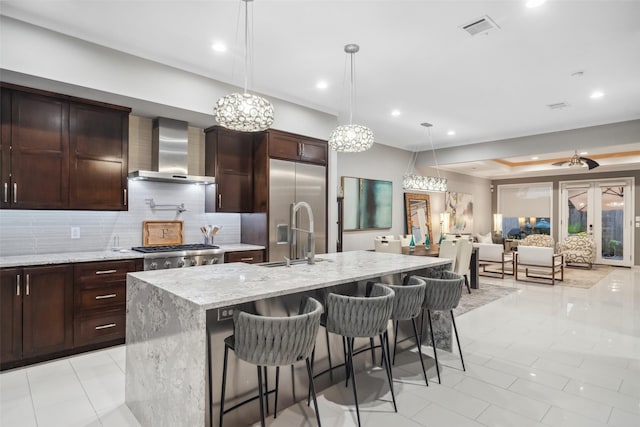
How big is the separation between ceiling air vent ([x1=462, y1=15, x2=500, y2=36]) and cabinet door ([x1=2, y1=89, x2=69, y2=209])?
3.83m

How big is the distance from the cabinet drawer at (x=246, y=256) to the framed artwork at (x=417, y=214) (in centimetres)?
458

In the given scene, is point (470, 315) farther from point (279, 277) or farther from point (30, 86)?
point (30, 86)

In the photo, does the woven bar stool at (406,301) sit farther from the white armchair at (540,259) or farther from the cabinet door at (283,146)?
the white armchair at (540,259)

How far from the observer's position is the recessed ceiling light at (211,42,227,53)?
3.26m

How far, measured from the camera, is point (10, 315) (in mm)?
2980

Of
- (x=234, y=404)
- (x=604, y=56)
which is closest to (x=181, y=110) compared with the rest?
(x=234, y=404)

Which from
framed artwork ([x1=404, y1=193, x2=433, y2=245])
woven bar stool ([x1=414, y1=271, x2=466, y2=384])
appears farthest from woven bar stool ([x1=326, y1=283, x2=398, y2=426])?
framed artwork ([x1=404, y1=193, x2=433, y2=245])

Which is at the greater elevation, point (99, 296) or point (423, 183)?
point (423, 183)

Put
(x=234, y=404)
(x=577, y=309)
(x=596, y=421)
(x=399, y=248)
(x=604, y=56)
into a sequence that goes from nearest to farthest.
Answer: (x=234, y=404) → (x=596, y=421) → (x=604, y=56) → (x=577, y=309) → (x=399, y=248)

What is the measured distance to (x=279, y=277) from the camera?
2.37 meters

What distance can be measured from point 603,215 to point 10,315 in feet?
42.1

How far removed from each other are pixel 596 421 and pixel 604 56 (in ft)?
10.8

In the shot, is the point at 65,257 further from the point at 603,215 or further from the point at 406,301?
the point at 603,215

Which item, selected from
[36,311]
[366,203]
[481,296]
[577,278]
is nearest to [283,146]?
[366,203]
